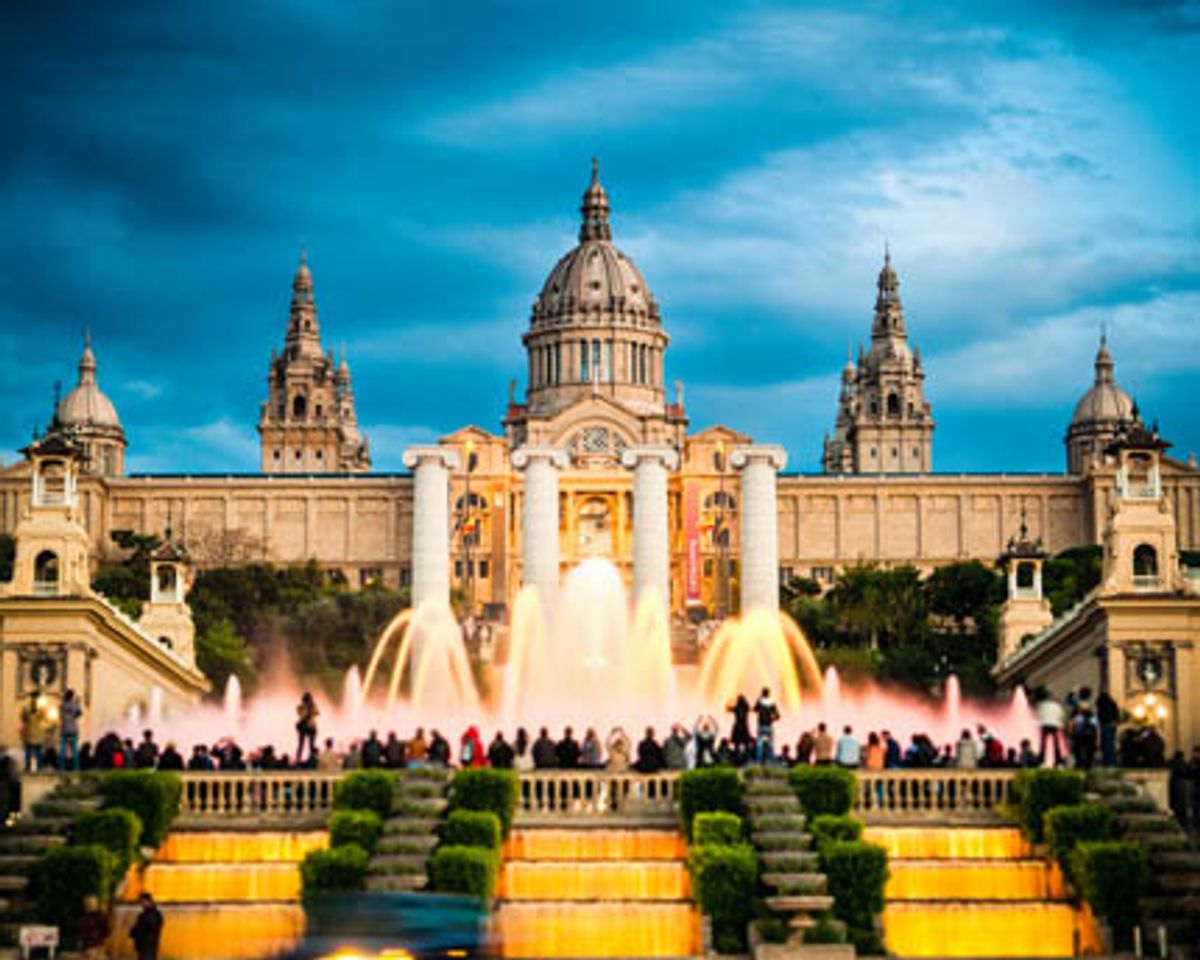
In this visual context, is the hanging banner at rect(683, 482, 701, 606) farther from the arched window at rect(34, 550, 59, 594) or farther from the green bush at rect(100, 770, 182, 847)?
the green bush at rect(100, 770, 182, 847)

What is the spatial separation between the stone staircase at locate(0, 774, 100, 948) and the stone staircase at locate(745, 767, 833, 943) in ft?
38.6

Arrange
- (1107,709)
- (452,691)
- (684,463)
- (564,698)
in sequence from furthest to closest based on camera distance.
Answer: (684,463) → (452,691) → (564,698) → (1107,709)

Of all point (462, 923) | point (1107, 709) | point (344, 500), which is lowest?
point (462, 923)

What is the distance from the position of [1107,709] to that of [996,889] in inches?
278

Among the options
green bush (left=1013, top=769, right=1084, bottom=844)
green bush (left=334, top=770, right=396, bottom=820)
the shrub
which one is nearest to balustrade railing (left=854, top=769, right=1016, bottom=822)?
green bush (left=1013, top=769, right=1084, bottom=844)

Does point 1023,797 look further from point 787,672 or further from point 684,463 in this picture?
point 684,463

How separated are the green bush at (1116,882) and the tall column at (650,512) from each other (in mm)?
88756

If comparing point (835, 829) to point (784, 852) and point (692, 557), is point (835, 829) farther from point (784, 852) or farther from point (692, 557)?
point (692, 557)

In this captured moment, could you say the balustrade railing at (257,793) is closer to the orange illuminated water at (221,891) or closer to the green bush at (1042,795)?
the orange illuminated water at (221,891)

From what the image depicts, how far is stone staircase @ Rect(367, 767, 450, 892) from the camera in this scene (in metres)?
42.5

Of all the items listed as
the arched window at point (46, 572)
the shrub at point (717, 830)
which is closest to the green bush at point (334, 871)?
the shrub at point (717, 830)

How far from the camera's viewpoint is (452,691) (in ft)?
324

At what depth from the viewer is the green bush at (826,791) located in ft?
152

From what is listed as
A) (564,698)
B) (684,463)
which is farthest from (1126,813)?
(684,463)
